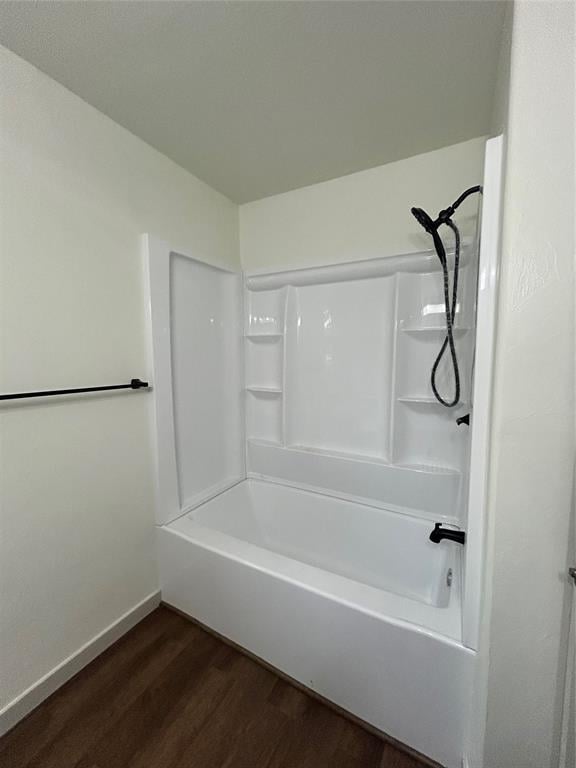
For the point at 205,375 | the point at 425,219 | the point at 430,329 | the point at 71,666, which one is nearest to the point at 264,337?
the point at 205,375

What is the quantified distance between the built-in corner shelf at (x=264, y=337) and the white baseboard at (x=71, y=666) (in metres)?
1.65

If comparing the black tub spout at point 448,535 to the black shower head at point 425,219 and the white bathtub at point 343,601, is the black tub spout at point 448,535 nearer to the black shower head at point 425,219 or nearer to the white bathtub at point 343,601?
the white bathtub at point 343,601

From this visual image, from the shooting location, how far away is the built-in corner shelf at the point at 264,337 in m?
2.23

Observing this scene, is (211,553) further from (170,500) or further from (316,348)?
(316,348)

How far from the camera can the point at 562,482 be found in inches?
30.4

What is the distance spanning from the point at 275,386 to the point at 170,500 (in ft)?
3.25

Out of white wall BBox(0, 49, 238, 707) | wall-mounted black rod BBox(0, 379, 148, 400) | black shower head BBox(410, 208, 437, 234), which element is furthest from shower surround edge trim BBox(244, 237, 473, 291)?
wall-mounted black rod BBox(0, 379, 148, 400)

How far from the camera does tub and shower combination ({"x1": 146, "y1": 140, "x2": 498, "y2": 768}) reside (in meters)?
1.12

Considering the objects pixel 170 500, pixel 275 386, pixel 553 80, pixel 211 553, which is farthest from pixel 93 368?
pixel 553 80

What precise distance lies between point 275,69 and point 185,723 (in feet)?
8.21

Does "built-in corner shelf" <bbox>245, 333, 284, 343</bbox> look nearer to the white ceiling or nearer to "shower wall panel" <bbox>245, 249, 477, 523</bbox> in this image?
"shower wall panel" <bbox>245, 249, 477, 523</bbox>

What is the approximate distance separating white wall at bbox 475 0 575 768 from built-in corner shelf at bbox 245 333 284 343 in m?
1.52

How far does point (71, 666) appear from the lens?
138 cm

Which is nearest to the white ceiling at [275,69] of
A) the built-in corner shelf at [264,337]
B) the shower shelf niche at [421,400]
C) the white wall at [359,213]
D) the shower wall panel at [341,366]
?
the white wall at [359,213]
